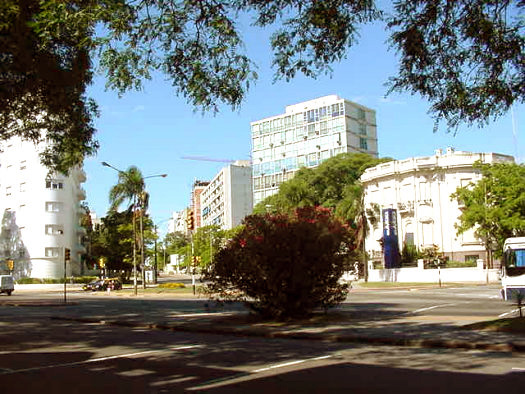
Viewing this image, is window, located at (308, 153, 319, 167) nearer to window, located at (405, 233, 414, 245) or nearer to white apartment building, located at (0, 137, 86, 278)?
window, located at (405, 233, 414, 245)

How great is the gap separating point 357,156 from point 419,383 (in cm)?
7413

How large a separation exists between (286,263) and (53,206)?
6349 cm

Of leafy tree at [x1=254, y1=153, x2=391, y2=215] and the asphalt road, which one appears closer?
the asphalt road

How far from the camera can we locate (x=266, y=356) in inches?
444

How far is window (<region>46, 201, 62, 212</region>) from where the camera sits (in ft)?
245

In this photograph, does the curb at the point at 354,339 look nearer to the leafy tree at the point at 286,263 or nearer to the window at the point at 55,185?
the leafy tree at the point at 286,263

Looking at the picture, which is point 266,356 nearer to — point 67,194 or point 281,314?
point 281,314

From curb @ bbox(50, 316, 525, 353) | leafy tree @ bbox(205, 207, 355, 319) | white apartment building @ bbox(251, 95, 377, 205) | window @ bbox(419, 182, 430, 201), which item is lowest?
curb @ bbox(50, 316, 525, 353)

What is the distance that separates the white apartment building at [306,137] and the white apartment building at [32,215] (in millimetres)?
48402

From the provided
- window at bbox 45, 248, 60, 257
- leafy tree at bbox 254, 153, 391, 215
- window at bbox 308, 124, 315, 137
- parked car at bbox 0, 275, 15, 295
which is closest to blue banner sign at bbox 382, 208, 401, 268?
leafy tree at bbox 254, 153, 391, 215

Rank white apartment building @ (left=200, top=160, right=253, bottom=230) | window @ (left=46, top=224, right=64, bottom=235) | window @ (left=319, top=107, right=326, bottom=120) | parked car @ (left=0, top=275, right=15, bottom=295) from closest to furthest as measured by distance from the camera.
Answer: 1. parked car @ (left=0, top=275, right=15, bottom=295)
2. window @ (left=46, top=224, right=64, bottom=235)
3. window @ (left=319, top=107, right=326, bottom=120)
4. white apartment building @ (left=200, top=160, right=253, bottom=230)

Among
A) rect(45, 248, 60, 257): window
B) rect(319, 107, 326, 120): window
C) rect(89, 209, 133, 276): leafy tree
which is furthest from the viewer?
rect(319, 107, 326, 120): window

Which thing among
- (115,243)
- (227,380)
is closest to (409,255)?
(115,243)

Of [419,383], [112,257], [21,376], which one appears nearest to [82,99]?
[21,376]
